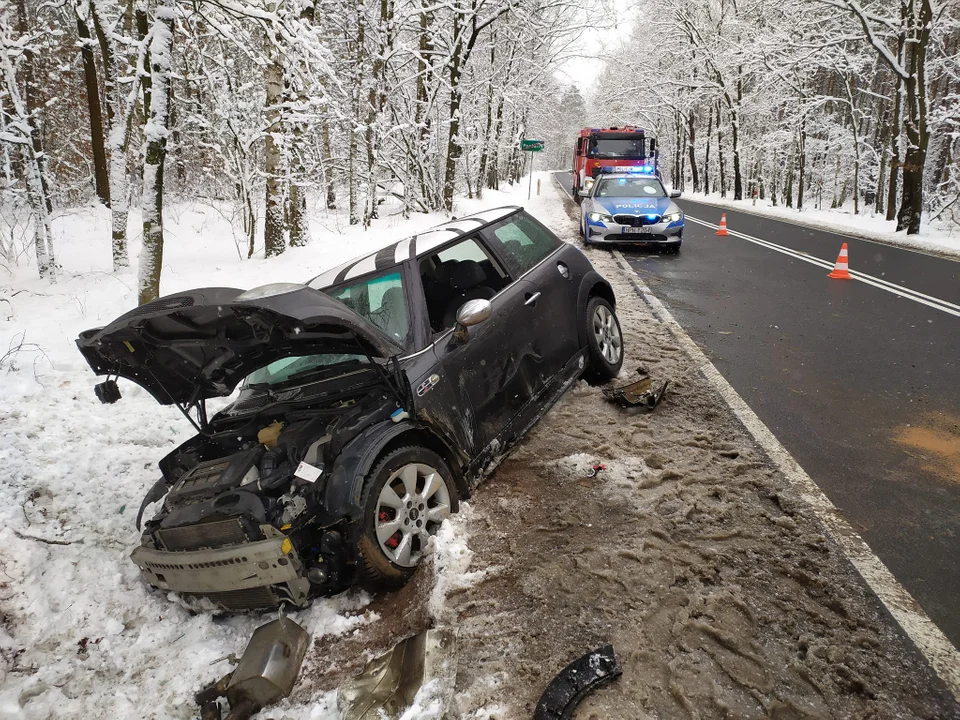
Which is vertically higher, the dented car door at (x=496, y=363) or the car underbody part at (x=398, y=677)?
the dented car door at (x=496, y=363)

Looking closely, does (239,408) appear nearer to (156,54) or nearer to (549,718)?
(549,718)

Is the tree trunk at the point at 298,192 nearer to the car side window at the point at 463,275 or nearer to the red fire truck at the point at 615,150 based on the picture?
A: the car side window at the point at 463,275

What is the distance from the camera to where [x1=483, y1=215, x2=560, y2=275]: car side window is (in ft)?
15.3

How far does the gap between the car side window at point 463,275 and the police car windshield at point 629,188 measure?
394 inches

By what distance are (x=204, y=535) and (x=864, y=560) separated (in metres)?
3.25

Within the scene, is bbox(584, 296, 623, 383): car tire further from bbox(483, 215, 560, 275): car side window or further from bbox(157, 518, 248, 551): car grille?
bbox(157, 518, 248, 551): car grille

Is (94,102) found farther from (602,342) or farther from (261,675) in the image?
(261,675)

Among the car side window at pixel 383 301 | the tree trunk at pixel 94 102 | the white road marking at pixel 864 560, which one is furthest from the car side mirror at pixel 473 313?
the tree trunk at pixel 94 102

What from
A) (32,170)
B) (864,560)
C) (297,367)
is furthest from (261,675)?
(32,170)

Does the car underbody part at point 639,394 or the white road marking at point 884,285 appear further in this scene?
the white road marking at point 884,285

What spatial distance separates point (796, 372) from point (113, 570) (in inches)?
225

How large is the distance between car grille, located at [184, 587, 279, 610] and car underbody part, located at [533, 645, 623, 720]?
4.58 feet

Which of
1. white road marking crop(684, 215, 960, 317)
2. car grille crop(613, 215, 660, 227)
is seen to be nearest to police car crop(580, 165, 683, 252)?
car grille crop(613, 215, 660, 227)

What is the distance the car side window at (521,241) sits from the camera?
4.68 m
